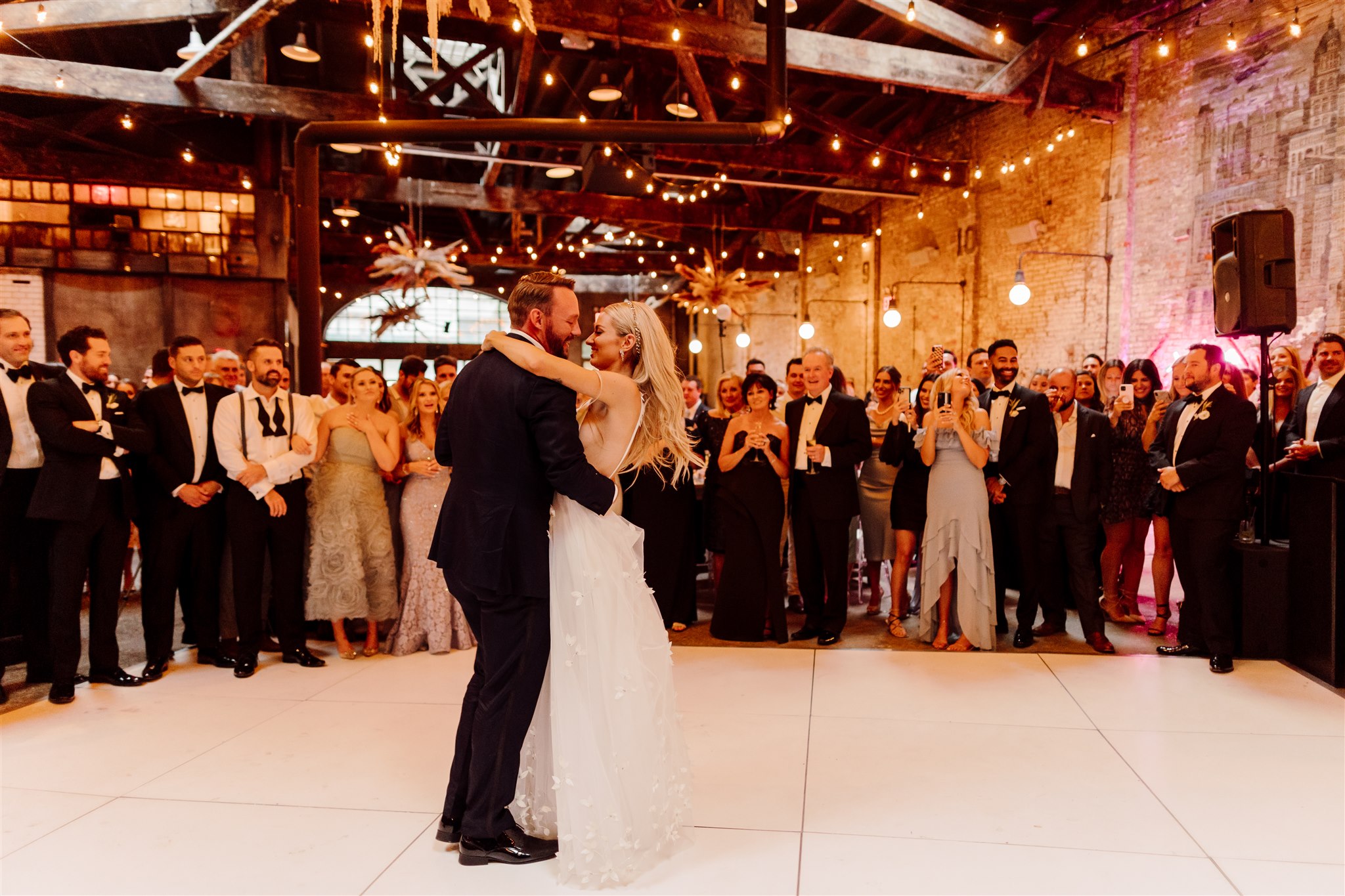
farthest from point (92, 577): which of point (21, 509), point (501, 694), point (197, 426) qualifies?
point (501, 694)

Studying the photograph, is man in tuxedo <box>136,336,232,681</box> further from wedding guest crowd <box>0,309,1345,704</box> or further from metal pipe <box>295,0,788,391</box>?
metal pipe <box>295,0,788,391</box>

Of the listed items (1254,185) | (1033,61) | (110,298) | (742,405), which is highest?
(1033,61)

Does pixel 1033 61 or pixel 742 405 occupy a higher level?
pixel 1033 61

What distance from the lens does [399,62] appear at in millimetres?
11539

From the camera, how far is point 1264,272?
177 inches

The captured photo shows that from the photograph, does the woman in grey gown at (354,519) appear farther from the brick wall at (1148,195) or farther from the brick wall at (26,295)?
the brick wall at (1148,195)

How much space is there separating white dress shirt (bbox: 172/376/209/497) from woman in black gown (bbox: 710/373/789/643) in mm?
2827

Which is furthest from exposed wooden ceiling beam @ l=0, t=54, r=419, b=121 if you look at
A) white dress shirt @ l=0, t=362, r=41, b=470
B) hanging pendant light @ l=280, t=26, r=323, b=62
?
white dress shirt @ l=0, t=362, r=41, b=470

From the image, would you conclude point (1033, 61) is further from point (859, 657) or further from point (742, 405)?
point (859, 657)

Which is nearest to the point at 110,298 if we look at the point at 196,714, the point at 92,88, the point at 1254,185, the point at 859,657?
the point at 92,88

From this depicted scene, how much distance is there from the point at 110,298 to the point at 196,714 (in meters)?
7.76

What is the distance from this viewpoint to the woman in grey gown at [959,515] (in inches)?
178

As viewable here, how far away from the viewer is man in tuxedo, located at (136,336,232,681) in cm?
423

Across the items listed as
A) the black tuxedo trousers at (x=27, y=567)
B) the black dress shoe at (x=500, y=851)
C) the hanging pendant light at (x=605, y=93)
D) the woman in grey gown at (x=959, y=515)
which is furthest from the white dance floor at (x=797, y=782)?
the hanging pendant light at (x=605, y=93)
